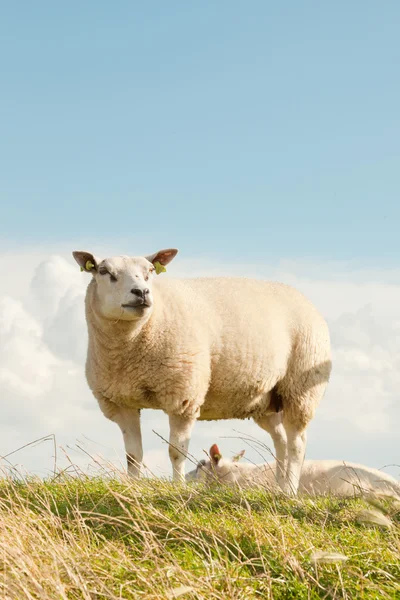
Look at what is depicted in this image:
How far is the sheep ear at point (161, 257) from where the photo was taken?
10.2m

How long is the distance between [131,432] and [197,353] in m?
1.23

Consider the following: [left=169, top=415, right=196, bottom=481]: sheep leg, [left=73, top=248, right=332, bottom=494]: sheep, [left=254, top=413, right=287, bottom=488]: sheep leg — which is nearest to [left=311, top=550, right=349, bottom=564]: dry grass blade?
[left=73, top=248, right=332, bottom=494]: sheep

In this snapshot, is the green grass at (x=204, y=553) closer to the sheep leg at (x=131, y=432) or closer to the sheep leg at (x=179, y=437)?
the sheep leg at (x=179, y=437)

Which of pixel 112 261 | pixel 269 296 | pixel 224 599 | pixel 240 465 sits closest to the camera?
pixel 224 599

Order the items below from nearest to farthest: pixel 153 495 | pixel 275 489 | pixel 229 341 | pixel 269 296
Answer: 1. pixel 153 495
2. pixel 275 489
3. pixel 229 341
4. pixel 269 296

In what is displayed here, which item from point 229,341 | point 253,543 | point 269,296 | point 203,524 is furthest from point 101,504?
point 269,296

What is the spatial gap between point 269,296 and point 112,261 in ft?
8.74

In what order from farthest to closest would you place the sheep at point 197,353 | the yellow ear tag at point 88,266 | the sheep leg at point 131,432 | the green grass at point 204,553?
the yellow ear tag at point 88,266 → the sheep leg at point 131,432 → the sheep at point 197,353 → the green grass at point 204,553

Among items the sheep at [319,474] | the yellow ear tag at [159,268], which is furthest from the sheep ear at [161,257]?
the sheep at [319,474]

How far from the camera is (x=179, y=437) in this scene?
9.62 m

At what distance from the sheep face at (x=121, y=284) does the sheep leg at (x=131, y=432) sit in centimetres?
119

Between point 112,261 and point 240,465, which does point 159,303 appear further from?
point 240,465

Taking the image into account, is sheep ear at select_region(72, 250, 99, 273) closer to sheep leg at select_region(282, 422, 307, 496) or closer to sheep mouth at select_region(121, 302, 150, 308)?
sheep mouth at select_region(121, 302, 150, 308)

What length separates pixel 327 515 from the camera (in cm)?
666
